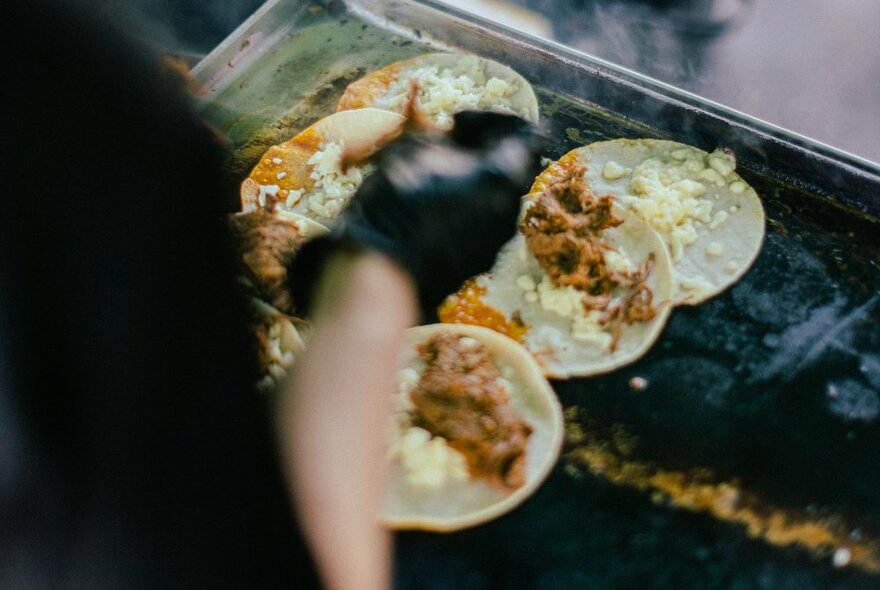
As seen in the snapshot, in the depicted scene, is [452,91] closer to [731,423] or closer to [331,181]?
[331,181]

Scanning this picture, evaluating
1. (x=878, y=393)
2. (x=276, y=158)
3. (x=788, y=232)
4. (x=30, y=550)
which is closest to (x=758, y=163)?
(x=788, y=232)

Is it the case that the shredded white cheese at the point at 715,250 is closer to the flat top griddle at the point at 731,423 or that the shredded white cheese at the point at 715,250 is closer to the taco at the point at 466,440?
the flat top griddle at the point at 731,423

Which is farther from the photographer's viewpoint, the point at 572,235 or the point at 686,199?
the point at 686,199

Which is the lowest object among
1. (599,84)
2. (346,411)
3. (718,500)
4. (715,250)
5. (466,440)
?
(718,500)

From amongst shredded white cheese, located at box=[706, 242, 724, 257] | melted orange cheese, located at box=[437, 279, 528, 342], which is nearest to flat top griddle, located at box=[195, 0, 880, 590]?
shredded white cheese, located at box=[706, 242, 724, 257]

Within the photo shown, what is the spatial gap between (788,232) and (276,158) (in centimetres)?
188

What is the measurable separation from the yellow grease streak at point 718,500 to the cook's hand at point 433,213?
62cm

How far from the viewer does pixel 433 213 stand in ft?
5.70

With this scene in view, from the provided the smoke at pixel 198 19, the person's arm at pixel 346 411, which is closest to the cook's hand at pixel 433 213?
the person's arm at pixel 346 411

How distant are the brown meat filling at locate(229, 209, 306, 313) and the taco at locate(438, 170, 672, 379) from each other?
530 millimetres

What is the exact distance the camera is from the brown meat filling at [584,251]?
2184 mm

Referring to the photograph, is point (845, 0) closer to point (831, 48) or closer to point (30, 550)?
point (831, 48)

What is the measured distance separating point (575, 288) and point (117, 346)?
1.52 meters

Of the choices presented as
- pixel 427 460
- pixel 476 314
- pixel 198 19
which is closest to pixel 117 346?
pixel 427 460
